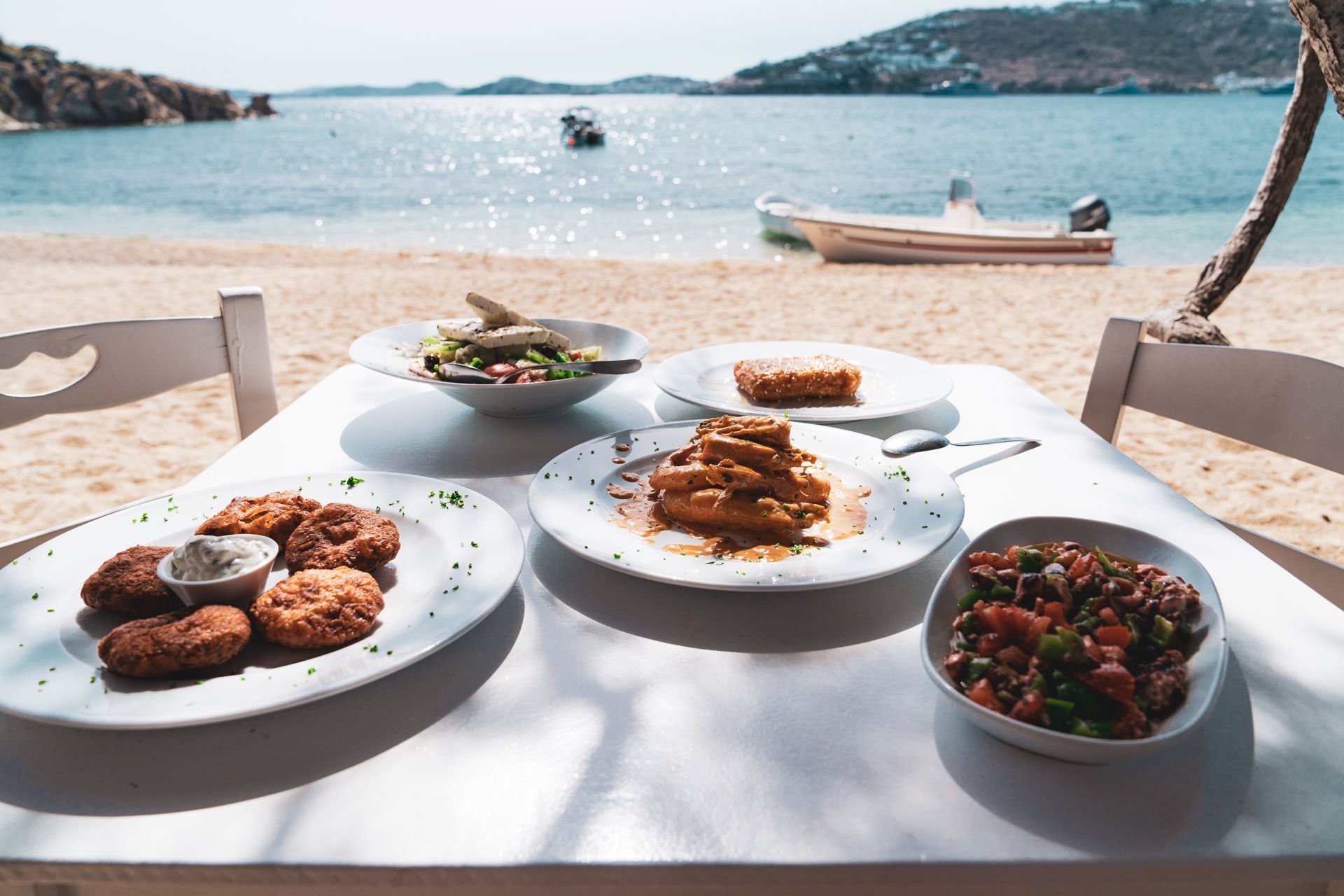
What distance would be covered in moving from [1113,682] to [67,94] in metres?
75.5

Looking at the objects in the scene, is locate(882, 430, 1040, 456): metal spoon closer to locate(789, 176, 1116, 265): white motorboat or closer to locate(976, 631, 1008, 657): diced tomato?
locate(976, 631, 1008, 657): diced tomato

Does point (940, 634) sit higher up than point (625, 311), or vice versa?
point (940, 634)

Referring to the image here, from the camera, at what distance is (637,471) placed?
1.57 metres

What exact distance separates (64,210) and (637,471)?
97.9ft

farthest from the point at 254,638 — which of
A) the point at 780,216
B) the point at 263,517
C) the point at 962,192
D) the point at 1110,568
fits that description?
the point at 780,216

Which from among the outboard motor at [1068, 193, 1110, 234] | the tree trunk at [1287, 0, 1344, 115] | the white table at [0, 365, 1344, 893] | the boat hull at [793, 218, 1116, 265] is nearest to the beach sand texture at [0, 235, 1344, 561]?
the boat hull at [793, 218, 1116, 265]

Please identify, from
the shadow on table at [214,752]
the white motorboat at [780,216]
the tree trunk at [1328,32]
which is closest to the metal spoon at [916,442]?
the shadow on table at [214,752]

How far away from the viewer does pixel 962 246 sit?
12500 millimetres

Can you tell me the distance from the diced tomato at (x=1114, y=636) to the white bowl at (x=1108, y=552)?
0.25 ft

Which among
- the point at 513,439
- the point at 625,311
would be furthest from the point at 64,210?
the point at 513,439

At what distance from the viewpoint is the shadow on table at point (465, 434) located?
1.75 meters

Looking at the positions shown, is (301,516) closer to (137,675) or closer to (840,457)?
(137,675)

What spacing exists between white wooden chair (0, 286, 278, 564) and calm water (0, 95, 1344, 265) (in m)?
15.2

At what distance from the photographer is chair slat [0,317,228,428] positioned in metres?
1.88
